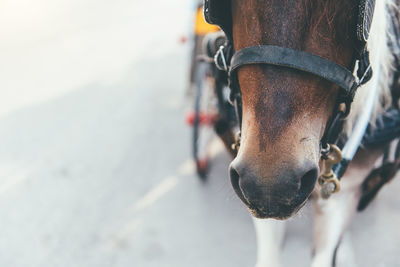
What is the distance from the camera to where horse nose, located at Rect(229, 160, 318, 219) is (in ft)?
2.73

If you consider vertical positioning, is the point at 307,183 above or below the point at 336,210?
above

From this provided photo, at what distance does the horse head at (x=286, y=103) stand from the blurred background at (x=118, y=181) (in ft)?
0.92

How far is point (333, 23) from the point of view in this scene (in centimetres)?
86

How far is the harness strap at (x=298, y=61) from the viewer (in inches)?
33.6

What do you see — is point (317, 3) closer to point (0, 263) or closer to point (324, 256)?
point (324, 256)

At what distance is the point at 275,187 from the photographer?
2.74ft

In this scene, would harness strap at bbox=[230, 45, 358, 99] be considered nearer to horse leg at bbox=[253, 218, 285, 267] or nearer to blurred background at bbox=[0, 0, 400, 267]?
blurred background at bbox=[0, 0, 400, 267]

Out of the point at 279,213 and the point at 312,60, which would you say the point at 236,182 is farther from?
the point at 312,60

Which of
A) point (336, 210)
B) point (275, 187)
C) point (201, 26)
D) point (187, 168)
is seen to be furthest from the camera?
point (187, 168)

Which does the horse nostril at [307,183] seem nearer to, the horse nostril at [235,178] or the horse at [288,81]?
the horse at [288,81]

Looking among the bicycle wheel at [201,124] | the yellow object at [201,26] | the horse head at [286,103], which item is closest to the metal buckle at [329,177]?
the horse head at [286,103]

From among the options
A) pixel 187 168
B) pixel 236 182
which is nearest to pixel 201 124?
pixel 187 168

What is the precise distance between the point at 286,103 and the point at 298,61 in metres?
0.10

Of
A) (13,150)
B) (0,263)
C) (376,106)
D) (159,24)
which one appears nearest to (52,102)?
(13,150)
